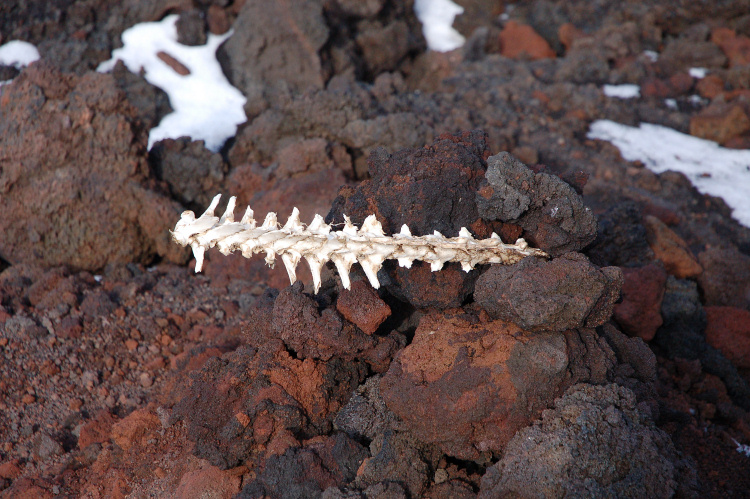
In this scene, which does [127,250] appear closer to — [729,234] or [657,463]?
[657,463]

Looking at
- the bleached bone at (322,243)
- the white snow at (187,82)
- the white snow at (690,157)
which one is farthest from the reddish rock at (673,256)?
the white snow at (187,82)

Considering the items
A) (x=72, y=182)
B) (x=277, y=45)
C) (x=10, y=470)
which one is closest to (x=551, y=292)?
(x=10, y=470)

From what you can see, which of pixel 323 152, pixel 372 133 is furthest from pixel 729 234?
pixel 323 152

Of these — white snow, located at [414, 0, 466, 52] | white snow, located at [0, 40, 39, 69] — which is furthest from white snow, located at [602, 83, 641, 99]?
white snow, located at [0, 40, 39, 69]

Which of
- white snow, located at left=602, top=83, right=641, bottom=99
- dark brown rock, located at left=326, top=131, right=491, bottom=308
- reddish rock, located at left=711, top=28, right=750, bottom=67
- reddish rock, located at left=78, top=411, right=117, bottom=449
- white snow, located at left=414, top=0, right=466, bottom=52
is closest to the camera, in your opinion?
dark brown rock, located at left=326, top=131, right=491, bottom=308

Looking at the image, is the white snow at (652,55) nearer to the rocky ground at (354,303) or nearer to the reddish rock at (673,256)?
the rocky ground at (354,303)

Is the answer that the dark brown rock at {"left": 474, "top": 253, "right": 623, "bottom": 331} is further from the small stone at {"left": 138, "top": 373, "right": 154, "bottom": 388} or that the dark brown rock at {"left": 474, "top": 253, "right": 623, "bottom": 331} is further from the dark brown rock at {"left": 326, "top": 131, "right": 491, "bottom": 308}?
the small stone at {"left": 138, "top": 373, "right": 154, "bottom": 388}
